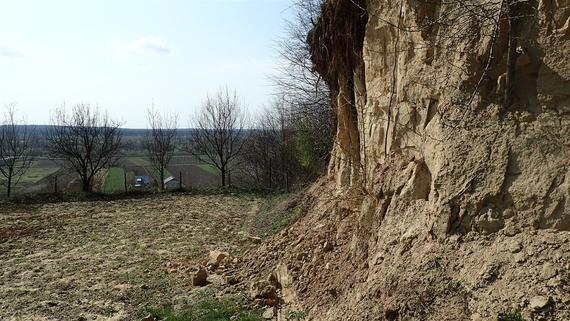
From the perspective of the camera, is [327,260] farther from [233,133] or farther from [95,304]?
[233,133]

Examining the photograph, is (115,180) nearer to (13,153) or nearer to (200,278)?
(13,153)

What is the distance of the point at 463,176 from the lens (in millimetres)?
4324

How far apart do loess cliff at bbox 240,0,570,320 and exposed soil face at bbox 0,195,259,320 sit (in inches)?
123

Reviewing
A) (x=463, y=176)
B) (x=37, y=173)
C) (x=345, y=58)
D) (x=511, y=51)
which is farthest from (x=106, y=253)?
(x=37, y=173)

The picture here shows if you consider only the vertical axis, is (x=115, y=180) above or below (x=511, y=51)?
below

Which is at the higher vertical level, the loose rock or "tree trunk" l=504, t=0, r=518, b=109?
"tree trunk" l=504, t=0, r=518, b=109

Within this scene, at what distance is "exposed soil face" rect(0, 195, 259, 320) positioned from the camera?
7434 mm

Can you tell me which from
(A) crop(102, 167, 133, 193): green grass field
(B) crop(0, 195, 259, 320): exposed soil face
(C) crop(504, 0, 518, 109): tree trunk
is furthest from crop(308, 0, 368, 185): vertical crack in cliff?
(A) crop(102, 167, 133, 193): green grass field

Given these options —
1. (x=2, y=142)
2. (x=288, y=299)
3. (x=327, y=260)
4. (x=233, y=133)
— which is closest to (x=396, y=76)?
(x=327, y=260)

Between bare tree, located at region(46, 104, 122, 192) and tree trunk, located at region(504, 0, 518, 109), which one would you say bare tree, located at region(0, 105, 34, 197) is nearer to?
bare tree, located at region(46, 104, 122, 192)

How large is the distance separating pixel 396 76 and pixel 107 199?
18.0 metres

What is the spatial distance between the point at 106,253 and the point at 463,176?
9.06m

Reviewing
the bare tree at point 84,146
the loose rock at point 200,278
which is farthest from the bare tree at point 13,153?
the loose rock at point 200,278

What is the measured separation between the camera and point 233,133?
26.9m
